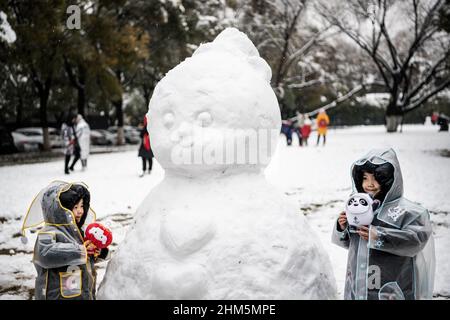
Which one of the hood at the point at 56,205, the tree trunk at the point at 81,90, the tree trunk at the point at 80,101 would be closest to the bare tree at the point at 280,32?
the tree trunk at the point at 81,90

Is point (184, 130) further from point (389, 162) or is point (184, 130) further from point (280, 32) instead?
point (280, 32)

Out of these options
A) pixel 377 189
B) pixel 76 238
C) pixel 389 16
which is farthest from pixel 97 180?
pixel 389 16

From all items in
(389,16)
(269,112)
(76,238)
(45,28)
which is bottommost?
(76,238)

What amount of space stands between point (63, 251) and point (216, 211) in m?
0.96

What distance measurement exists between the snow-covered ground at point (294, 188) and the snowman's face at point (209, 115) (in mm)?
1020

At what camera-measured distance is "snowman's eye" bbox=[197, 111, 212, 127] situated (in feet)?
8.55

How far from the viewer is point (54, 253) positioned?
2488 millimetres

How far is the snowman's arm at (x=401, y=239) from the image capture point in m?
2.44

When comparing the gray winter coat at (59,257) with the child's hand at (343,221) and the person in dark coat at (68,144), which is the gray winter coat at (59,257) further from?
the person in dark coat at (68,144)

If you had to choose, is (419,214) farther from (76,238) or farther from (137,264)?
(76,238)

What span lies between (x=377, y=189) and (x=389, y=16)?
68.6 feet

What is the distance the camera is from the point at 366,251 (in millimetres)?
2598

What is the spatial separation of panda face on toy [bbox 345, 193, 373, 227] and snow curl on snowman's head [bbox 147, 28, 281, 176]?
69 cm

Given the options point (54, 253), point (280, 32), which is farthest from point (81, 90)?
point (54, 253)
